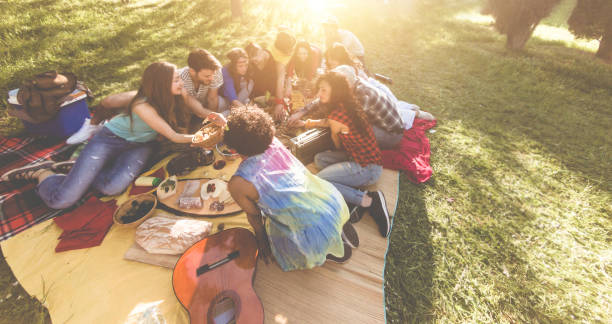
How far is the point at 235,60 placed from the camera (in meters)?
3.93

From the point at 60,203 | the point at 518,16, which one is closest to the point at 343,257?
the point at 60,203

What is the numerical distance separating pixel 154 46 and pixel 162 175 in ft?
19.1

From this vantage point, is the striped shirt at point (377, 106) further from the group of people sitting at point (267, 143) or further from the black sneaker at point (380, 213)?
the black sneaker at point (380, 213)

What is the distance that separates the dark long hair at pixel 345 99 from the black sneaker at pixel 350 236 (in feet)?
3.85

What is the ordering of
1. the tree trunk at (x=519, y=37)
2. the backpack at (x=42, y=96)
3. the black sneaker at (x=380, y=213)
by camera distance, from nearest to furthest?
the black sneaker at (x=380, y=213), the backpack at (x=42, y=96), the tree trunk at (x=519, y=37)

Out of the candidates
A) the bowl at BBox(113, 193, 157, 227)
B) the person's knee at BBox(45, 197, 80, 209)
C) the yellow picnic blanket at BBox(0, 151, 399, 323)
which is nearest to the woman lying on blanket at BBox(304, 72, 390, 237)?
the yellow picnic blanket at BBox(0, 151, 399, 323)

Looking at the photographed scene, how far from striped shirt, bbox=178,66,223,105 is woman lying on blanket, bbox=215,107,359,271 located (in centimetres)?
220

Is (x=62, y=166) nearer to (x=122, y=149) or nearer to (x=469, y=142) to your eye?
(x=122, y=149)

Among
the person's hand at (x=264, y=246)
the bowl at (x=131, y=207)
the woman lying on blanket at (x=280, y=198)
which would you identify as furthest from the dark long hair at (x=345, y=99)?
the bowl at (x=131, y=207)

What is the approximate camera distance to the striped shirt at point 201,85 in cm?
368

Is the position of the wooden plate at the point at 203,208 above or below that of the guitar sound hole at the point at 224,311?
above

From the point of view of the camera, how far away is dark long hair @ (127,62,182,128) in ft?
8.94

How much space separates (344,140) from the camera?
3055mm

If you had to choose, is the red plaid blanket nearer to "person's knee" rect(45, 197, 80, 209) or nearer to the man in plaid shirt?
"person's knee" rect(45, 197, 80, 209)
